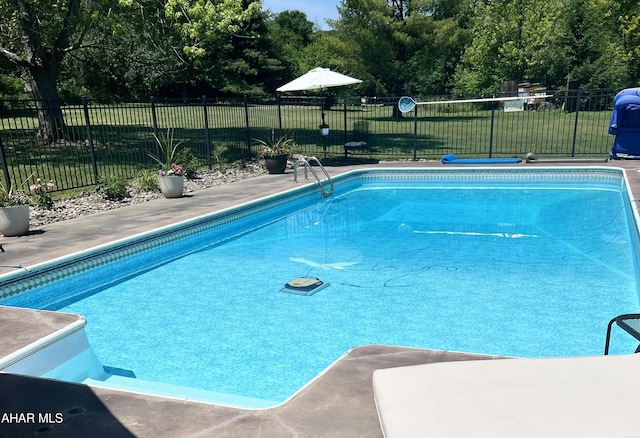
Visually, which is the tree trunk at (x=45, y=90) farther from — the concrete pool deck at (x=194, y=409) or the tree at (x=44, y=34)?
the concrete pool deck at (x=194, y=409)

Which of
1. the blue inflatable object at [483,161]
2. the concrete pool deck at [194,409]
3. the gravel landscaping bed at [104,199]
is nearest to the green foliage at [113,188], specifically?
the gravel landscaping bed at [104,199]

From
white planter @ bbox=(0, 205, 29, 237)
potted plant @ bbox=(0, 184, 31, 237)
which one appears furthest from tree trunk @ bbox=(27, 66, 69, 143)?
white planter @ bbox=(0, 205, 29, 237)

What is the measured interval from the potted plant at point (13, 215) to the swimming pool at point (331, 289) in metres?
1.55

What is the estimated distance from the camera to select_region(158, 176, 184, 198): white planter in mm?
9344

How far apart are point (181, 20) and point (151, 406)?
38.5 ft

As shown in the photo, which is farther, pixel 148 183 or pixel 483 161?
pixel 483 161

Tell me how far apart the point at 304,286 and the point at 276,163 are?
7.28 metres

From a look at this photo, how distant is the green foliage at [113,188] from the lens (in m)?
9.12

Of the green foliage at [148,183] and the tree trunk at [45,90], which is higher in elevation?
the tree trunk at [45,90]

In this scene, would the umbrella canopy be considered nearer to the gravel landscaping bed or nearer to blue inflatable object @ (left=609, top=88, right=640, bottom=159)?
the gravel landscaping bed

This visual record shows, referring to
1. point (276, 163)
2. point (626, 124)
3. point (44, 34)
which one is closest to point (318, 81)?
point (276, 163)

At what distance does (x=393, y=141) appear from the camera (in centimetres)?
1856

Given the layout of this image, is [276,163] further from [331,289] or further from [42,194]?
[331,289]

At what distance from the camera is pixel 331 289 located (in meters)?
5.66
